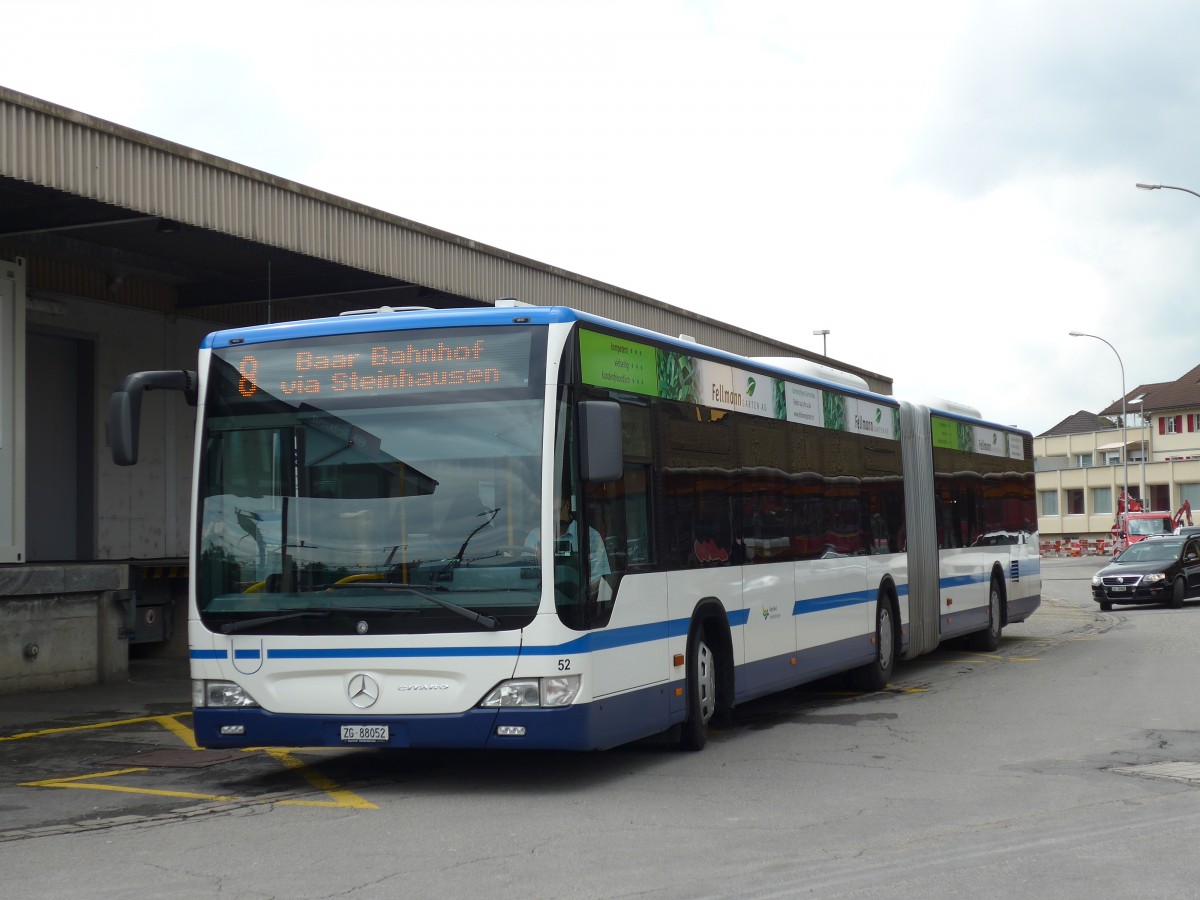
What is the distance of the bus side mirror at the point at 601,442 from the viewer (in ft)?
29.5

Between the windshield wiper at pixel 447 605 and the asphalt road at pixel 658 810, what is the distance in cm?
108

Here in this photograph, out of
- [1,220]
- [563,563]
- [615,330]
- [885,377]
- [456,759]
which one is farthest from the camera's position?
[885,377]

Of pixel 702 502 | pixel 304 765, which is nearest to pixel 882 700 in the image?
pixel 702 502

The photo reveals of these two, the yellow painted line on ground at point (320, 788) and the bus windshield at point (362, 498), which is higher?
the bus windshield at point (362, 498)

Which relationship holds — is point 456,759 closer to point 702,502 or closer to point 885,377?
point 702,502

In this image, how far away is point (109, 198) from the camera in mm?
15039

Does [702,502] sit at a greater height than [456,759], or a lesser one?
greater

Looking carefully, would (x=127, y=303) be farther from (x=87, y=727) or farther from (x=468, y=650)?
(x=468, y=650)

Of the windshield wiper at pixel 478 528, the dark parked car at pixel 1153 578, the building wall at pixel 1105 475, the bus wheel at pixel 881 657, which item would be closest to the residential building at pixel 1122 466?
Result: the building wall at pixel 1105 475

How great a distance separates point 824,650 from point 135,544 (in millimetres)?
13309

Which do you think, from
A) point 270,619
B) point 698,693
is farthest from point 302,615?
point 698,693

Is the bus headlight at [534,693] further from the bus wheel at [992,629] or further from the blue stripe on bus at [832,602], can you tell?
the bus wheel at [992,629]

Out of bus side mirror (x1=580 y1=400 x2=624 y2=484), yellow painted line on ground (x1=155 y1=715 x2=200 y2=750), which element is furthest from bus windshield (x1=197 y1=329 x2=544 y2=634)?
yellow painted line on ground (x1=155 y1=715 x2=200 y2=750)

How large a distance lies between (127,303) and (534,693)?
16.1m
